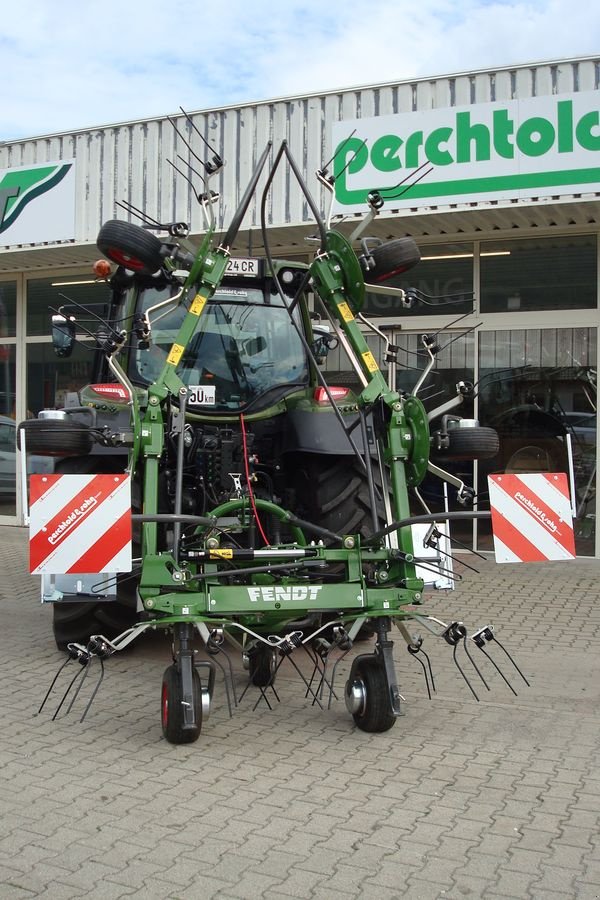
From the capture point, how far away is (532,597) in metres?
8.45

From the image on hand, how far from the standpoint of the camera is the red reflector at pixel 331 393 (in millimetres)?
5801

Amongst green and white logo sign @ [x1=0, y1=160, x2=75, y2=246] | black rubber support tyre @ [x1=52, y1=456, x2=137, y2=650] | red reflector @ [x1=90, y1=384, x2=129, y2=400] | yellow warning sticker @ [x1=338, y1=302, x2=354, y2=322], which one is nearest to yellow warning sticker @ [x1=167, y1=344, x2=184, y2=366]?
yellow warning sticker @ [x1=338, y1=302, x2=354, y2=322]

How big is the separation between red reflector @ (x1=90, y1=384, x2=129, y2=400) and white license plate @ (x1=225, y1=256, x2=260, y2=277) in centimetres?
95

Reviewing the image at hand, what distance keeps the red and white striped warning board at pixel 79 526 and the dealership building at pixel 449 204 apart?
4.36 m

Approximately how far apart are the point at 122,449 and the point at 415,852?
2.89 m

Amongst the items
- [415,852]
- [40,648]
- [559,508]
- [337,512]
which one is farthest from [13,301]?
[415,852]

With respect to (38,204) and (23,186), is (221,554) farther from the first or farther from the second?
(23,186)

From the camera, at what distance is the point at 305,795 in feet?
12.8

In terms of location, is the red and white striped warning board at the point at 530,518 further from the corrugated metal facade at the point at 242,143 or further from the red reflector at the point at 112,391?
the corrugated metal facade at the point at 242,143

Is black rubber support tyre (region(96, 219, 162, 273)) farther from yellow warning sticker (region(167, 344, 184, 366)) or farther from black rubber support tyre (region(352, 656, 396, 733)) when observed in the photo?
black rubber support tyre (region(352, 656, 396, 733))

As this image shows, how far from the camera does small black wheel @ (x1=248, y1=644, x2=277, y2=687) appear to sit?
5340mm

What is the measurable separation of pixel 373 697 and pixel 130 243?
8.37 ft

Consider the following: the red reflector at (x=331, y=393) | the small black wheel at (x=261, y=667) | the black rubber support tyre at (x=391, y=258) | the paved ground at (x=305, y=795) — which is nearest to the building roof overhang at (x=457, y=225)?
the red reflector at (x=331, y=393)

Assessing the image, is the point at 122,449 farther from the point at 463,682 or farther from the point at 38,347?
the point at 38,347
